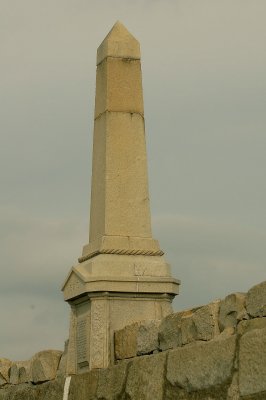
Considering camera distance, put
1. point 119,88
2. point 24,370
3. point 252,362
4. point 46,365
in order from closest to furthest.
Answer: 1. point 252,362
2. point 119,88
3. point 46,365
4. point 24,370

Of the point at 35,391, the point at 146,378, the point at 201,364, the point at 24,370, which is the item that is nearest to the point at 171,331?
the point at 146,378

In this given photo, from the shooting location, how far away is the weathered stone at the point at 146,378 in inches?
282

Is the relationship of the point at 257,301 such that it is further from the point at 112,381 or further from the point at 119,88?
the point at 119,88

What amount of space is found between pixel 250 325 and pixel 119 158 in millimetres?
2985

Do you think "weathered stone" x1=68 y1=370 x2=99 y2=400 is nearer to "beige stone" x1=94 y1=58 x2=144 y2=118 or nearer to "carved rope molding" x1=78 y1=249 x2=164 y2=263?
"carved rope molding" x1=78 y1=249 x2=164 y2=263

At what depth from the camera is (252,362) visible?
237 inches

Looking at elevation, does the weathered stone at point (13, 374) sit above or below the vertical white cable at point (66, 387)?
above

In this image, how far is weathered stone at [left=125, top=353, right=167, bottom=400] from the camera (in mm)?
7160

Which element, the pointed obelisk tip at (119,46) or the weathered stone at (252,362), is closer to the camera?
the weathered stone at (252,362)

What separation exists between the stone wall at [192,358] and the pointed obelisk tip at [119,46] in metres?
2.64

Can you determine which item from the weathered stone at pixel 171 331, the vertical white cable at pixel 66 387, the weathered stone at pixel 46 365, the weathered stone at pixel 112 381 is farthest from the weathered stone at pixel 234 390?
the weathered stone at pixel 46 365

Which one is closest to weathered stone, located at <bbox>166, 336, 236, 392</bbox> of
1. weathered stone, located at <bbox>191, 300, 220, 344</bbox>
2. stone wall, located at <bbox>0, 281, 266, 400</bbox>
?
stone wall, located at <bbox>0, 281, 266, 400</bbox>

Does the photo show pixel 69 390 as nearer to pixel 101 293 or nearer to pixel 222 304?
pixel 101 293

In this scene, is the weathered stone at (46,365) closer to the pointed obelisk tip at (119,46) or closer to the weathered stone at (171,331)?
the weathered stone at (171,331)
